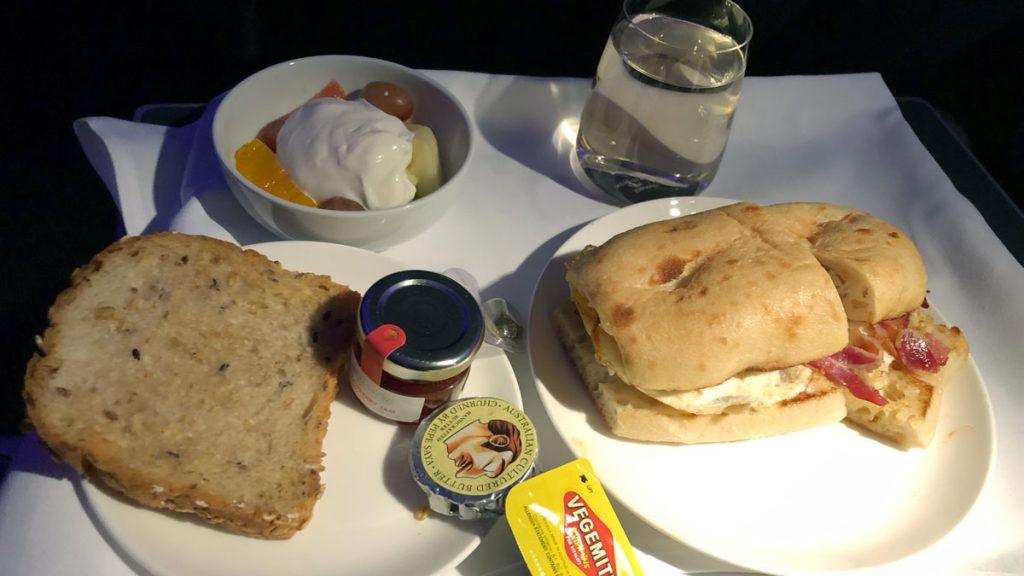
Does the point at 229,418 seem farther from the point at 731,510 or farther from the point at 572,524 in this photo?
the point at 731,510

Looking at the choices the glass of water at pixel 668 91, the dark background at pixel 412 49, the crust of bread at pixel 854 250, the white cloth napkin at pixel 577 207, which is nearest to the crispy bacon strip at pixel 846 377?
the crust of bread at pixel 854 250

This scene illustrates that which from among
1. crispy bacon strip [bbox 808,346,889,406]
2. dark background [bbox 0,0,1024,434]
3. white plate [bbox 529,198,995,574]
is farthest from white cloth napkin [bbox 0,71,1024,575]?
dark background [bbox 0,0,1024,434]

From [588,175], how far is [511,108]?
13.8 inches

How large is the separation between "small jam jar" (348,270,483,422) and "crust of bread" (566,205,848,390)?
0.99 feet

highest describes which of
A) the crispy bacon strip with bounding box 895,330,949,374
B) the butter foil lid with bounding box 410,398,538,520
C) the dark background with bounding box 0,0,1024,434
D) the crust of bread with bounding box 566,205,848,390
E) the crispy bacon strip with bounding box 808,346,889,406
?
the crust of bread with bounding box 566,205,848,390

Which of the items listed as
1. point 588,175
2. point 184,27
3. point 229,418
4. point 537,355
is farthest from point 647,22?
point 184,27

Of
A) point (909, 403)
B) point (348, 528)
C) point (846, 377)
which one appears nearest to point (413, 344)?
point (348, 528)

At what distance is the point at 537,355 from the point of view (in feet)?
5.20

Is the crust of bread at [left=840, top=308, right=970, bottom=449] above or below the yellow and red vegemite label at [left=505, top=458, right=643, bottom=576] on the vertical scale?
below

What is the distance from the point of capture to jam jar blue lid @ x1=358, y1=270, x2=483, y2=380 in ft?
4.29

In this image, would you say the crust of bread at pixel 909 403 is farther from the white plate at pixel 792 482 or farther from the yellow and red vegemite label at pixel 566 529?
the yellow and red vegemite label at pixel 566 529

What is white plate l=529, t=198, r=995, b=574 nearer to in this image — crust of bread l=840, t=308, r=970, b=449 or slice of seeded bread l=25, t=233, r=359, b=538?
crust of bread l=840, t=308, r=970, b=449

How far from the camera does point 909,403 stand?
161 centimetres

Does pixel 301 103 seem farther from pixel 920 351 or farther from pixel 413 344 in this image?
pixel 920 351
